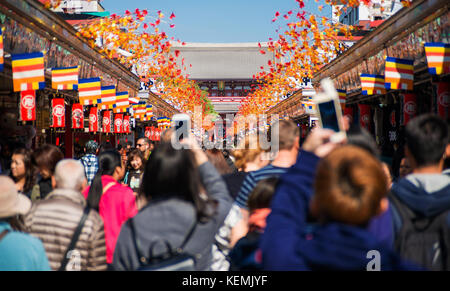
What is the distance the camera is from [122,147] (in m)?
11.0

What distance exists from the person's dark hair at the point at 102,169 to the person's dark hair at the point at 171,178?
1.72 meters

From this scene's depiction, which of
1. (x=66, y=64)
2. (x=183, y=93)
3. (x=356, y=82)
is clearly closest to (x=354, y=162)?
(x=66, y=64)

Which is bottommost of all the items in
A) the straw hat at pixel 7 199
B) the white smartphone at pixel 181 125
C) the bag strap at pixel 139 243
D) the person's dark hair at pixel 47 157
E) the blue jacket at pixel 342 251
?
the bag strap at pixel 139 243

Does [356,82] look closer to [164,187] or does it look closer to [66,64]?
[66,64]

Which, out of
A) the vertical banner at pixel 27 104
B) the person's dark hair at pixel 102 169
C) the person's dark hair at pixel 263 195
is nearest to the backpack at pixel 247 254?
the person's dark hair at pixel 263 195

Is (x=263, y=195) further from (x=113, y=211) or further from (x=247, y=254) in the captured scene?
(x=113, y=211)

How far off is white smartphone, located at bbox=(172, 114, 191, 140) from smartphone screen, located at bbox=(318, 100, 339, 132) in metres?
1.21

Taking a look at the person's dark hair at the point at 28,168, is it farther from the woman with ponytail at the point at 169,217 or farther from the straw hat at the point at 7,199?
the woman with ponytail at the point at 169,217

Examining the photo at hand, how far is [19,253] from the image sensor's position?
2.52 meters

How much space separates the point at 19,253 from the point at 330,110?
1943mm

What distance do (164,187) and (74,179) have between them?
1165 millimetres

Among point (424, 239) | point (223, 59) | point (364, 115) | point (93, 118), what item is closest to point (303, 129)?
point (364, 115)

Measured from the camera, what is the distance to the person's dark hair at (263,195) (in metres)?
2.97

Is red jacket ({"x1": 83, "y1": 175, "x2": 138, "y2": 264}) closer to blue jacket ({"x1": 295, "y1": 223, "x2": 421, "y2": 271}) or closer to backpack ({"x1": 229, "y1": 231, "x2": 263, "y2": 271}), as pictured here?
backpack ({"x1": 229, "y1": 231, "x2": 263, "y2": 271})
